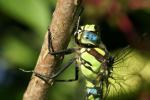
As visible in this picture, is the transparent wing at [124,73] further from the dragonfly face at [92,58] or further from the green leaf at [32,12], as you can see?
the green leaf at [32,12]

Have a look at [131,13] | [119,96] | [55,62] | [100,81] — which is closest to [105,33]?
[131,13]

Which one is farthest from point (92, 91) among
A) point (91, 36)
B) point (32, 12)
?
point (32, 12)

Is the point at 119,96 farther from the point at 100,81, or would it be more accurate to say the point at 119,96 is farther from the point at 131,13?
→ the point at 131,13

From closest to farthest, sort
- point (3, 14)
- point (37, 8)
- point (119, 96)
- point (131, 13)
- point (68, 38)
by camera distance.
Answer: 1. point (68, 38)
2. point (119, 96)
3. point (37, 8)
4. point (3, 14)
5. point (131, 13)

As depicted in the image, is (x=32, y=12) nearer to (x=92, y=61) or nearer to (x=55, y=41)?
(x=92, y=61)

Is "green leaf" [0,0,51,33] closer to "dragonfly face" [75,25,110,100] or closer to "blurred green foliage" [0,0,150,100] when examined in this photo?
"blurred green foliage" [0,0,150,100]

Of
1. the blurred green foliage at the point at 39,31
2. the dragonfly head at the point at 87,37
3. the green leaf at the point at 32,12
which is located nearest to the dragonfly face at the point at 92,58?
the dragonfly head at the point at 87,37
